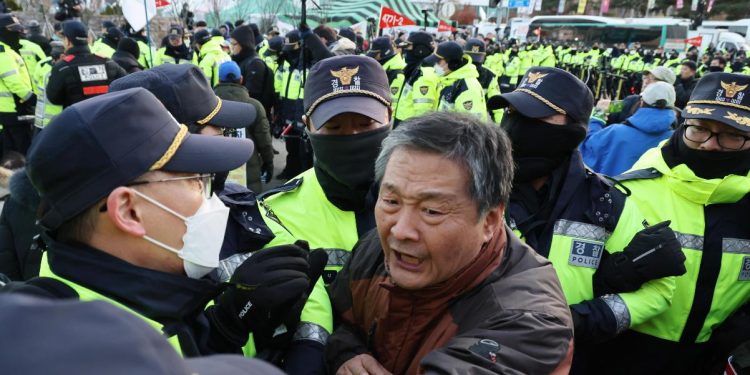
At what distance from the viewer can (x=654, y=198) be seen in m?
2.81

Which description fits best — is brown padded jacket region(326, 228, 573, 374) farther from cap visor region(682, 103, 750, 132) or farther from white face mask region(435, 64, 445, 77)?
white face mask region(435, 64, 445, 77)

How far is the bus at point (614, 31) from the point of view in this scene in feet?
116

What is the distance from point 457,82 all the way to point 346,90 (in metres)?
5.36

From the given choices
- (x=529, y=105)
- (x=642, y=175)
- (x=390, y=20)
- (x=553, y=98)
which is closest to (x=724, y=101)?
(x=642, y=175)

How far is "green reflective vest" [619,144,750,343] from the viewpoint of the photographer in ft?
8.67

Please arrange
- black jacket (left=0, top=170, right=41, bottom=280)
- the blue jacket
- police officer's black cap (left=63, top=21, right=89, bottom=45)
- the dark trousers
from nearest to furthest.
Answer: black jacket (left=0, top=170, right=41, bottom=280)
the blue jacket
police officer's black cap (left=63, top=21, right=89, bottom=45)
the dark trousers

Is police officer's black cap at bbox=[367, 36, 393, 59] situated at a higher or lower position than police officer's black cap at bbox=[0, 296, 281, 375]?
lower

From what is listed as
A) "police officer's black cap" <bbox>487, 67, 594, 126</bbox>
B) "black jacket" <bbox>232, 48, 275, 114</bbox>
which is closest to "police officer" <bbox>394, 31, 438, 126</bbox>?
"black jacket" <bbox>232, 48, 275, 114</bbox>

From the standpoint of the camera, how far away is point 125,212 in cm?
148

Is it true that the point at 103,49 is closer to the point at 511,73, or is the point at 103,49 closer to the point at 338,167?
the point at 338,167

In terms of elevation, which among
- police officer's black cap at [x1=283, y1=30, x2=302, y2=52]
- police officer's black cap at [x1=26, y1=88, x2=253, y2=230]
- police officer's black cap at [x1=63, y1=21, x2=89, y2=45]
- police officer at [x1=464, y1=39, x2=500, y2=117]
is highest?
police officer's black cap at [x1=26, y1=88, x2=253, y2=230]

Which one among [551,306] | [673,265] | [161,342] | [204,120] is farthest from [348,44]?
[161,342]

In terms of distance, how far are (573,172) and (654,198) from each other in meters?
0.59

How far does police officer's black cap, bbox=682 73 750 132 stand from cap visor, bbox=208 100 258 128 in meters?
2.27
